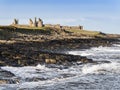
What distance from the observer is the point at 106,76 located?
29.6m

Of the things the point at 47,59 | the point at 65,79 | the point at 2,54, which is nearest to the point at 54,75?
the point at 65,79

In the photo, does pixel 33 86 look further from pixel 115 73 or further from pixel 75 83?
pixel 115 73

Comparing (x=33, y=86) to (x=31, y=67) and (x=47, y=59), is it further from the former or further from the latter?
(x=47, y=59)

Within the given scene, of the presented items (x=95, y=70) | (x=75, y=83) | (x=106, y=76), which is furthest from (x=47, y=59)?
(x=75, y=83)

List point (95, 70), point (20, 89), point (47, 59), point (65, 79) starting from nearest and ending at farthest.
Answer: point (20, 89)
point (65, 79)
point (95, 70)
point (47, 59)

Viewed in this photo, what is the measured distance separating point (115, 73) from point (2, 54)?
1541 centimetres

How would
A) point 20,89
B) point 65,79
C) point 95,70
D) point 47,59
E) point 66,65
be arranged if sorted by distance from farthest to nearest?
1. point 47,59
2. point 66,65
3. point 95,70
4. point 65,79
5. point 20,89

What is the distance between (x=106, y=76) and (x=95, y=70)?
362cm

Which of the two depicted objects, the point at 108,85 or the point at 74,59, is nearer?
the point at 108,85

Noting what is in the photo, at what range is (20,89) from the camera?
2355 centimetres

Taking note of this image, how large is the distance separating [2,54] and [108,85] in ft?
64.4

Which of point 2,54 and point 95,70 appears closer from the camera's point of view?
point 95,70

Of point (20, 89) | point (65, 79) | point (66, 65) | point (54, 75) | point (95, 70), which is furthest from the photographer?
point (66, 65)

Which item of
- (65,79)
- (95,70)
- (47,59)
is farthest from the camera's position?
(47,59)
